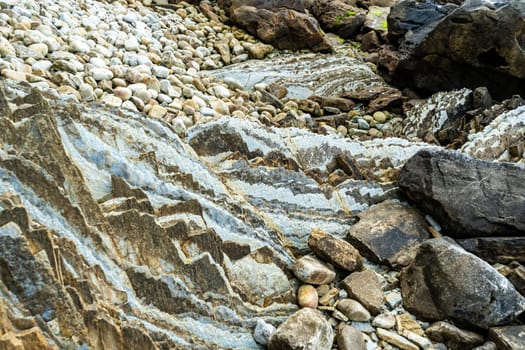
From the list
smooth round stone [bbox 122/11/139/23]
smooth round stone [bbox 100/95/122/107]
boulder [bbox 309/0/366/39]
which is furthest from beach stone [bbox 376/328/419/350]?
boulder [bbox 309/0/366/39]

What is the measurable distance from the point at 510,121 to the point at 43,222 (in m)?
4.53

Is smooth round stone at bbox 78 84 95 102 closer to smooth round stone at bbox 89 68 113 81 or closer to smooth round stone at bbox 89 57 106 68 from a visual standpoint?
smooth round stone at bbox 89 68 113 81

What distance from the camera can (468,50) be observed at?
628cm

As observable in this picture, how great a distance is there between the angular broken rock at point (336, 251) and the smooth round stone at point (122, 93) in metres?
2.14

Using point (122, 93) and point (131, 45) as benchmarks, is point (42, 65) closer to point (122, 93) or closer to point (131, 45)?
point (122, 93)

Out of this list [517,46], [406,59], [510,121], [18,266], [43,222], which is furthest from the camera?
[406,59]

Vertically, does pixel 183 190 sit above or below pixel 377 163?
above

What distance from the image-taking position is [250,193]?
10.2ft

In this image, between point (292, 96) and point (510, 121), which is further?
point (292, 96)

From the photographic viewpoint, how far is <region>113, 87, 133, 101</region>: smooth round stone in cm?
396

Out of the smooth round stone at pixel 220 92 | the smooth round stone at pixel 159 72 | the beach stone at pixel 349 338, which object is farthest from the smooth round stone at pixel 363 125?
the beach stone at pixel 349 338

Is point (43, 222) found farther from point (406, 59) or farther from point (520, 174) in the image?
point (406, 59)

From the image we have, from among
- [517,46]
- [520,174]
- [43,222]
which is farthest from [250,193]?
[517,46]

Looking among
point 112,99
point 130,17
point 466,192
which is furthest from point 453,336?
point 130,17
